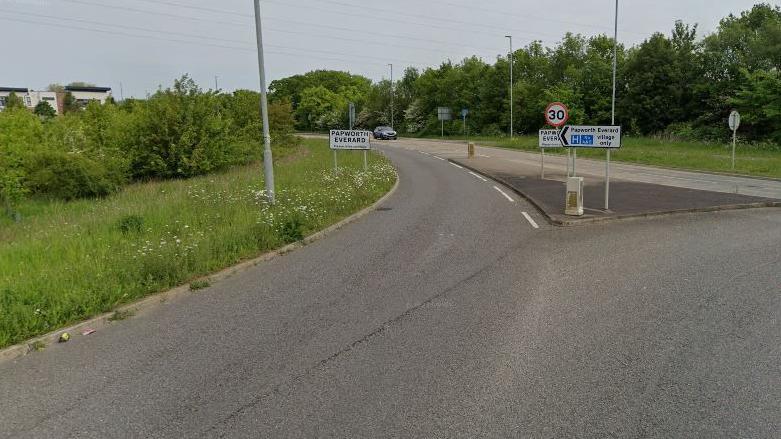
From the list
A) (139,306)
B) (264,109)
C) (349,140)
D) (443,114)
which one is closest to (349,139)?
(349,140)

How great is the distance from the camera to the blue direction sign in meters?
12.1

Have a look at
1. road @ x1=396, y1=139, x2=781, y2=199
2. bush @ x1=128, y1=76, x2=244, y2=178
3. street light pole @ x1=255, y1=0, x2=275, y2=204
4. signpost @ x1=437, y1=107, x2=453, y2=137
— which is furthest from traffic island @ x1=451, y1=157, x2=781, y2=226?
signpost @ x1=437, y1=107, x2=453, y2=137

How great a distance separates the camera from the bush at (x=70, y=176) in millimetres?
→ 21400

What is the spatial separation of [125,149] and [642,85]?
39.4 m

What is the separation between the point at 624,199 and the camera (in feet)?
47.5

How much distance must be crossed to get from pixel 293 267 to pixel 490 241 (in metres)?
3.61

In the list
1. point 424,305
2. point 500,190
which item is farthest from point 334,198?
point 424,305

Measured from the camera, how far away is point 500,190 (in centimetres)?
1764

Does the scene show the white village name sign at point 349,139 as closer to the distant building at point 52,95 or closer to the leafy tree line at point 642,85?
the leafy tree line at point 642,85

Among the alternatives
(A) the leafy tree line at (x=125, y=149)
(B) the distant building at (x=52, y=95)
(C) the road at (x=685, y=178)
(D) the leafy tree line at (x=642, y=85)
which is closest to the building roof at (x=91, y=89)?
(B) the distant building at (x=52, y=95)

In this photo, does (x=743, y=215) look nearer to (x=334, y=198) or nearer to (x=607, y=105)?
(x=334, y=198)

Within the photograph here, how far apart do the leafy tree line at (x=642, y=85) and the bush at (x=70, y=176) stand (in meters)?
25.6

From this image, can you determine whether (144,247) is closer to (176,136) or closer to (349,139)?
(349,139)

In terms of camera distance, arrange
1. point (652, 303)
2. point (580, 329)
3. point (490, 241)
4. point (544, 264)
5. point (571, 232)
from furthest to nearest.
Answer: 1. point (571, 232)
2. point (490, 241)
3. point (544, 264)
4. point (652, 303)
5. point (580, 329)
